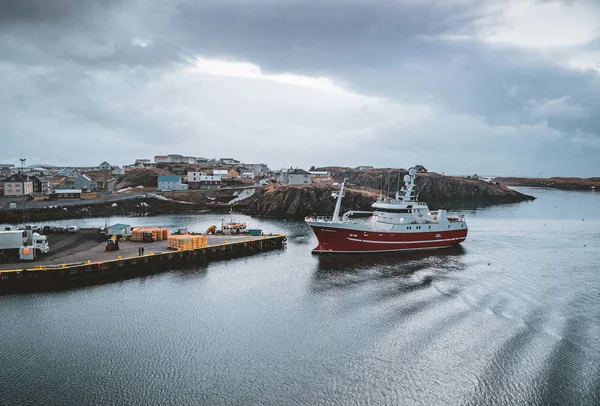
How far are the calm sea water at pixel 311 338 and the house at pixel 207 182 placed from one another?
7307 centimetres

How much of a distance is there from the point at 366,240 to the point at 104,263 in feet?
99.0

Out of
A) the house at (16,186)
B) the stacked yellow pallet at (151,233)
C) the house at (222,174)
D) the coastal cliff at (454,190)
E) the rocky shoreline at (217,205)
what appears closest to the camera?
the stacked yellow pallet at (151,233)

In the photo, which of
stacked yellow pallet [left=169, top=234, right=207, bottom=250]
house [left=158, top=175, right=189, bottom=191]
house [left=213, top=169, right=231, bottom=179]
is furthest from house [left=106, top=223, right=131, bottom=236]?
house [left=213, top=169, right=231, bottom=179]

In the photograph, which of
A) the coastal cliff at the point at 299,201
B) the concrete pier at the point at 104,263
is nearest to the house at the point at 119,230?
the concrete pier at the point at 104,263

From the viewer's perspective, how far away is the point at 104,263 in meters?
37.3

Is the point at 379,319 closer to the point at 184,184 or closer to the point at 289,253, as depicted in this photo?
the point at 289,253

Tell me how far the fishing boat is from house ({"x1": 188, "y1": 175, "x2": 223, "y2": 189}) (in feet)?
220

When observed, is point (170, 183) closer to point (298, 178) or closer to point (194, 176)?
point (194, 176)

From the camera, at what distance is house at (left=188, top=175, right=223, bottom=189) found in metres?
113

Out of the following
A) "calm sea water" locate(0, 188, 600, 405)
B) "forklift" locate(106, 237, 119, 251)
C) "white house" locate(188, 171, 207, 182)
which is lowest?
"calm sea water" locate(0, 188, 600, 405)

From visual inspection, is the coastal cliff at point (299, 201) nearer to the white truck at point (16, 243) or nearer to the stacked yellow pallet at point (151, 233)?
the stacked yellow pallet at point (151, 233)

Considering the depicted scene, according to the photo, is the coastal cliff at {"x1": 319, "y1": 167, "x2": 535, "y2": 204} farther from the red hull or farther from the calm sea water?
the calm sea water

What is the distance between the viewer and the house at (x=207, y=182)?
113 meters

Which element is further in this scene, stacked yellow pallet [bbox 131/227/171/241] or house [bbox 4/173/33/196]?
house [bbox 4/173/33/196]
